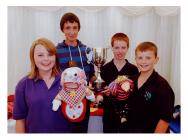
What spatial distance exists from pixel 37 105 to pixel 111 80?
336 millimetres

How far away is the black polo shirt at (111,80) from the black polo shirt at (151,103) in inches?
3.0

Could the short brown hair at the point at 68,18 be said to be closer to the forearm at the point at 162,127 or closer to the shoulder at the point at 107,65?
the shoulder at the point at 107,65

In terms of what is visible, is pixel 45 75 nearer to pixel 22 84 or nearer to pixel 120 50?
pixel 22 84

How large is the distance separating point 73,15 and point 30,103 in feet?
1.38

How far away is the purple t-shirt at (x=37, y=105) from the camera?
95 centimetres

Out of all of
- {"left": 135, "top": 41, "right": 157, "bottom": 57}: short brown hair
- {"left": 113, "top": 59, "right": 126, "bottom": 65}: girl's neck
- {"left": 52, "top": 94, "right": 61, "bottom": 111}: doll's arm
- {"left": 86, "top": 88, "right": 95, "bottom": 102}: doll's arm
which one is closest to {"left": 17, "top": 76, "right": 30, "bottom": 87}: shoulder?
{"left": 52, "top": 94, "right": 61, "bottom": 111}: doll's arm

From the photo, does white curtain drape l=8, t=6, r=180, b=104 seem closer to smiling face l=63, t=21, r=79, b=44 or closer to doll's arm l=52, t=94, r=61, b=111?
smiling face l=63, t=21, r=79, b=44

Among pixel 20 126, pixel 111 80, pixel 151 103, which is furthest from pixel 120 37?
pixel 20 126

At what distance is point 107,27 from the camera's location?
1.00 m

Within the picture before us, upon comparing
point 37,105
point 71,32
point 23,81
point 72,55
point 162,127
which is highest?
point 71,32

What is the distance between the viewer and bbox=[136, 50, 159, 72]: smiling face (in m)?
0.97
